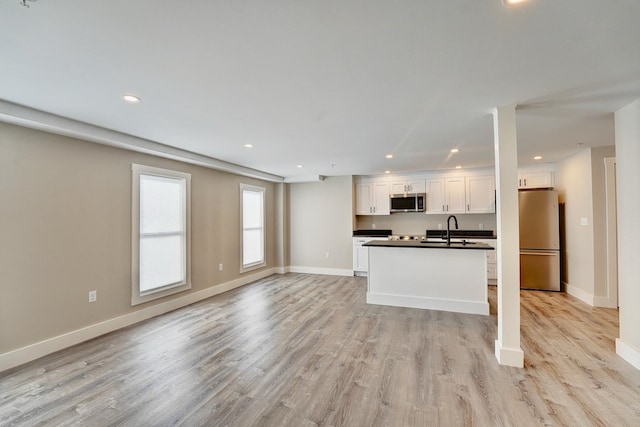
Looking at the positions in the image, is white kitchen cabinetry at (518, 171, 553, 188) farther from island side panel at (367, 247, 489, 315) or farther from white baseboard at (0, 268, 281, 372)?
white baseboard at (0, 268, 281, 372)

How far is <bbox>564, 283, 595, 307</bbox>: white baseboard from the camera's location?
4.24 m

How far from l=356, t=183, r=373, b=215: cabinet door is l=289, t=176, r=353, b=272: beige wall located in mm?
328

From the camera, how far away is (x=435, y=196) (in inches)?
245

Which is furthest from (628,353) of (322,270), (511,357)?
(322,270)

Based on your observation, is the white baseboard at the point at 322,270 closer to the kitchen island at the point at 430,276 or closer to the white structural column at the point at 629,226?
the kitchen island at the point at 430,276

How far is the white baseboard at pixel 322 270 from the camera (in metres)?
6.69

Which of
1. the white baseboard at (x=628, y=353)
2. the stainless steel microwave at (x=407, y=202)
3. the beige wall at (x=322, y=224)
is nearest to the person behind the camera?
the white baseboard at (x=628, y=353)

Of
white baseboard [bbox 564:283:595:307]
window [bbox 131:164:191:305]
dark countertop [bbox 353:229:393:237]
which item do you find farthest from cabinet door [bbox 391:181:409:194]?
window [bbox 131:164:191:305]

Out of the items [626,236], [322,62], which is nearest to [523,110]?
[626,236]

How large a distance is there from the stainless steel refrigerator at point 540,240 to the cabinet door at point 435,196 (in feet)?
4.72

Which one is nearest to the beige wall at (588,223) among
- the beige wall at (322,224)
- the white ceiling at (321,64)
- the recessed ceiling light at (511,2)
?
the white ceiling at (321,64)

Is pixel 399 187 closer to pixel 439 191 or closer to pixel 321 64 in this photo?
pixel 439 191

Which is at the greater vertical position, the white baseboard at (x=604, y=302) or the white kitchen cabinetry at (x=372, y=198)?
the white kitchen cabinetry at (x=372, y=198)

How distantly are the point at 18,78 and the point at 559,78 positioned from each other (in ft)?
13.0
